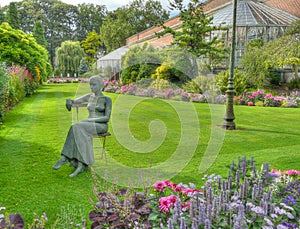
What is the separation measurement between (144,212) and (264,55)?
599 inches

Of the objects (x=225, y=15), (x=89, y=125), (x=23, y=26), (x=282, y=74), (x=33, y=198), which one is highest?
(x=23, y=26)

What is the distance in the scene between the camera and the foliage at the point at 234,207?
6.44ft

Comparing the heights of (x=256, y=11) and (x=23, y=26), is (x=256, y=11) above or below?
below

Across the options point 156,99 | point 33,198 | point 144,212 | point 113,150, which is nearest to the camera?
point 144,212

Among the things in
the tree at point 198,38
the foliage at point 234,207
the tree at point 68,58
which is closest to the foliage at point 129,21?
the tree at point 68,58

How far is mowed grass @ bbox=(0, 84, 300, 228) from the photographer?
3.91 meters

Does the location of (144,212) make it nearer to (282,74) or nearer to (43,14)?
(282,74)

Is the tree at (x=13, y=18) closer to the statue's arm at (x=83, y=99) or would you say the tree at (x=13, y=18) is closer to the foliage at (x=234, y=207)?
the statue's arm at (x=83, y=99)

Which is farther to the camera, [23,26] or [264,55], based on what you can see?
[23,26]

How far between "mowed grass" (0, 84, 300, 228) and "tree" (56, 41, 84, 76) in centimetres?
3091

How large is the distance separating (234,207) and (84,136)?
2856mm

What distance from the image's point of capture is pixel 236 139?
22.9 feet

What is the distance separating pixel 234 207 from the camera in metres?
2.13

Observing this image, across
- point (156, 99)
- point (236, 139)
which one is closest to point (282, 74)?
point (156, 99)
